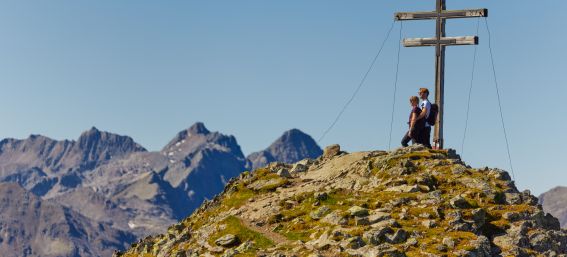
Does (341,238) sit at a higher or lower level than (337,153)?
lower

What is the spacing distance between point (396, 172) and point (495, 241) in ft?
26.2

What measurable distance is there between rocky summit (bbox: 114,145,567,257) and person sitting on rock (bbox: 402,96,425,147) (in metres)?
1.93

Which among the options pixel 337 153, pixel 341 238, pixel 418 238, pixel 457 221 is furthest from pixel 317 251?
pixel 337 153

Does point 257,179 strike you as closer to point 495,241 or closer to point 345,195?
point 345,195

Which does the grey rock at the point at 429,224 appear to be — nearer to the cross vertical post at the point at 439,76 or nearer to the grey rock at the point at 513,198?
the grey rock at the point at 513,198

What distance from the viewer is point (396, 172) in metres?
41.5

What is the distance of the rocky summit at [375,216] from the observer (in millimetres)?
33000

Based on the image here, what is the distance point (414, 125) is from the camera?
47500mm

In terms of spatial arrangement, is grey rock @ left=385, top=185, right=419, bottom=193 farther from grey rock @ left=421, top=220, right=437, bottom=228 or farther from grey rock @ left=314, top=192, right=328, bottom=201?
grey rock @ left=421, top=220, right=437, bottom=228

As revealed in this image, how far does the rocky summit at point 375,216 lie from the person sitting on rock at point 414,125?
193 cm

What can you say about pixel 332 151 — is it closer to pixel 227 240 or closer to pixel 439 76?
pixel 439 76

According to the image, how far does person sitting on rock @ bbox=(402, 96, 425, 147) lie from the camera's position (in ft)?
154

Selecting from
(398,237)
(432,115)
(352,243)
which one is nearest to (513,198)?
(398,237)

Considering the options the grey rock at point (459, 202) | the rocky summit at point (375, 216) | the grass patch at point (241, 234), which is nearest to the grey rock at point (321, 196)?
the rocky summit at point (375, 216)
